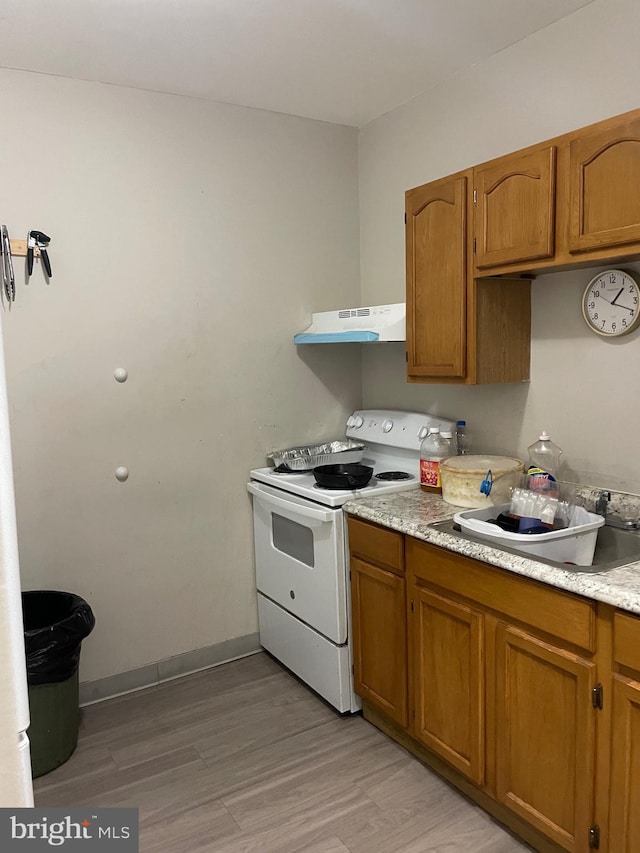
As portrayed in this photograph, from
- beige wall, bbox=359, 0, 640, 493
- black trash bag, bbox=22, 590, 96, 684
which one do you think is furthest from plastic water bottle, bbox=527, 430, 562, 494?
black trash bag, bbox=22, 590, 96, 684

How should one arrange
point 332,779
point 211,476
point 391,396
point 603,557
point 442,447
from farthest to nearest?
1. point 391,396
2. point 211,476
3. point 442,447
4. point 332,779
5. point 603,557

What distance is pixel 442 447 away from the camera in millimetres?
2758

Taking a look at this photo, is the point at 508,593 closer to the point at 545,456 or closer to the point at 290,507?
the point at 545,456

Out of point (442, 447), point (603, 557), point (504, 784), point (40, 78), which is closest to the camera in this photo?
point (504, 784)

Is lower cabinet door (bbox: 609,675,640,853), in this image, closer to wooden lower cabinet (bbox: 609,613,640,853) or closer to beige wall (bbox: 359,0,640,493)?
wooden lower cabinet (bbox: 609,613,640,853)

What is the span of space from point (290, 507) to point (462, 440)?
2.57 feet

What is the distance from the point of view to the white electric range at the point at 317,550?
263cm

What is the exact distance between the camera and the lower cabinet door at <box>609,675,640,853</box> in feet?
5.12

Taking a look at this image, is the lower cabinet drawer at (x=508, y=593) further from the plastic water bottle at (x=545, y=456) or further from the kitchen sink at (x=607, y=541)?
the plastic water bottle at (x=545, y=456)

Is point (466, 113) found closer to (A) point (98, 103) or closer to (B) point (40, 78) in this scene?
(A) point (98, 103)

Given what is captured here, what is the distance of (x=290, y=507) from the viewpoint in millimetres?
2779

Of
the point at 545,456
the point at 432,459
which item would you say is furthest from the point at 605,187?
the point at 432,459

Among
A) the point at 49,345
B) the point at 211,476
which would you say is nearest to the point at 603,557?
the point at 211,476

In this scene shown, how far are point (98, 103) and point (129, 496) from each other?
162cm
